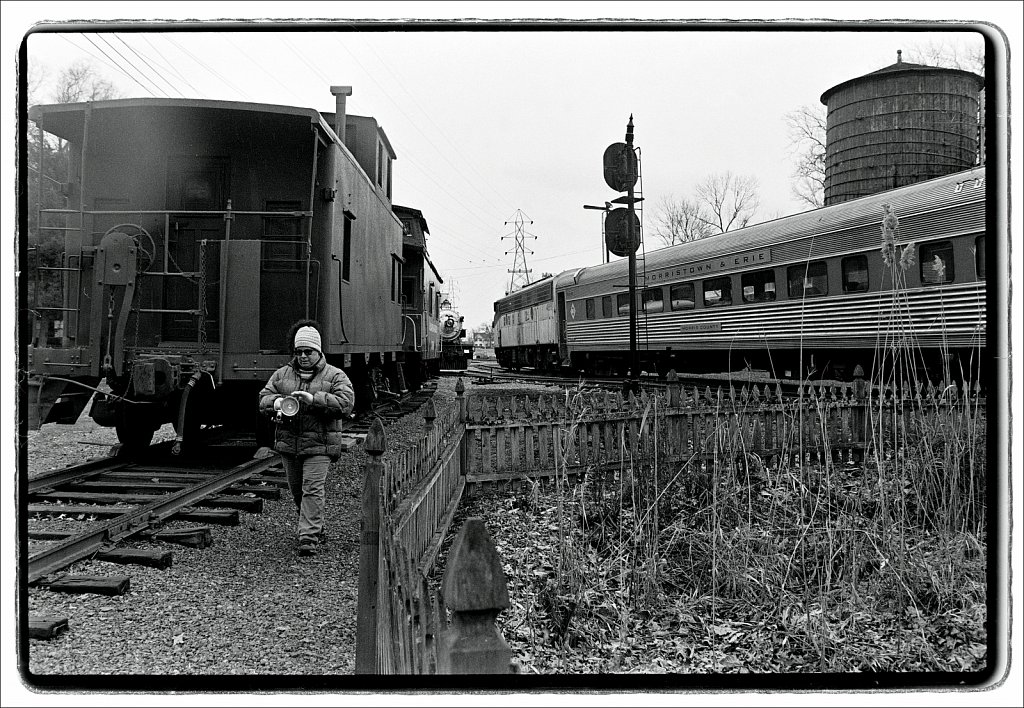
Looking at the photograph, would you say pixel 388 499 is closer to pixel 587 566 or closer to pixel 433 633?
pixel 433 633

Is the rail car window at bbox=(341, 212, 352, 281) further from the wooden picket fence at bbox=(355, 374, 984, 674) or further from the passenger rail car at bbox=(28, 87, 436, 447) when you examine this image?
the wooden picket fence at bbox=(355, 374, 984, 674)

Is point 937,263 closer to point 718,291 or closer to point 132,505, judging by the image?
point 132,505

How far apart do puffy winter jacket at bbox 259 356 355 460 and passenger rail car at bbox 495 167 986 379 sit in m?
2.96

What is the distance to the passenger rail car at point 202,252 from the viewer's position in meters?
4.96

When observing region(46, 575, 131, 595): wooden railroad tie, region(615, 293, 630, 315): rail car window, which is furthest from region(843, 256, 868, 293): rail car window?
region(46, 575, 131, 595): wooden railroad tie

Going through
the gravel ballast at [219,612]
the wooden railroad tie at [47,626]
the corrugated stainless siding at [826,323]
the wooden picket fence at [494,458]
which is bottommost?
the gravel ballast at [219,612]

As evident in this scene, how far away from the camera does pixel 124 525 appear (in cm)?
423

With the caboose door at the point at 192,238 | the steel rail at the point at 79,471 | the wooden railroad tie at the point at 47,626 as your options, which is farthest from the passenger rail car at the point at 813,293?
the steel rail at the point at 79,471

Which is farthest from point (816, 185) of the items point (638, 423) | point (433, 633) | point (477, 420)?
point (433, 633)

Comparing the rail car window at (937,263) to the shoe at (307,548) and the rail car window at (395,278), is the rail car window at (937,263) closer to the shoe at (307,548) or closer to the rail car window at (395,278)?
the shoe at (307,548)

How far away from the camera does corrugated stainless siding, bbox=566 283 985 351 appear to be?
3.86 meters

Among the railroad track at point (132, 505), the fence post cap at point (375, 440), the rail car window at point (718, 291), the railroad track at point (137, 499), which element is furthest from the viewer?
the rail car window at point (718, 291)

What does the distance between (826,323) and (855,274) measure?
2.85 ft

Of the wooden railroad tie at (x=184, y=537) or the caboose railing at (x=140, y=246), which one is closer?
the caboose railing at (x=140, y=246)
